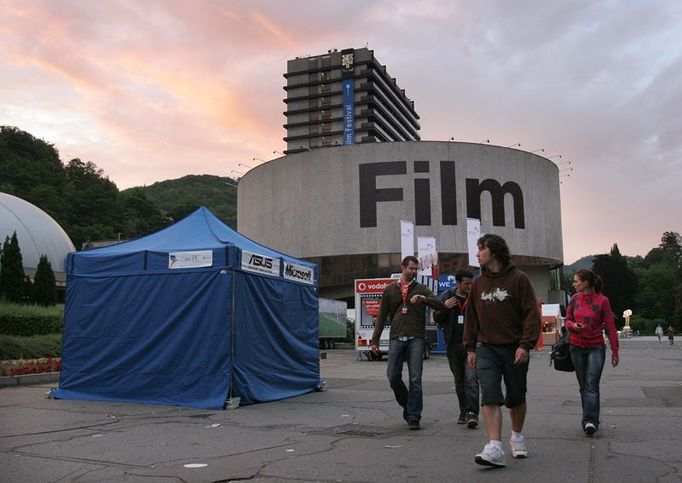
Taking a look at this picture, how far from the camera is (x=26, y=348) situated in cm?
1769

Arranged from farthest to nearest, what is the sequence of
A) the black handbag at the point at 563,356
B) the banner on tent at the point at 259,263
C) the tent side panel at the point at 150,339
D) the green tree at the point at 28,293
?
the green tree at the point at 28,293, the banner on tent at the point at 259,263, the tent side panel at the point at 150,339, the black handbag at the point at 563,356

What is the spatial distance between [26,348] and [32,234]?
45.4 m

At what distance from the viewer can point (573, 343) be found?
6918 mm

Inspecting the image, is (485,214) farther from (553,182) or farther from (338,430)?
(338,430)

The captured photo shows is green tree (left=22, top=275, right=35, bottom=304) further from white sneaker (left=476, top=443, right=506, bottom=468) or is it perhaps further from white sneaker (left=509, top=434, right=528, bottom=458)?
white sneaker (left=476, top=443, right=506, bottom=468)

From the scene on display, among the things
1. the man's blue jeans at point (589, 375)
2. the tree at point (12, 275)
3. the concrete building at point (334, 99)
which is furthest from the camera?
the concrete building at point (334, 99)

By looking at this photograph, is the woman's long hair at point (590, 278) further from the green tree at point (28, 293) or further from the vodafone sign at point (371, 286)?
the green tree at point (28, 293)

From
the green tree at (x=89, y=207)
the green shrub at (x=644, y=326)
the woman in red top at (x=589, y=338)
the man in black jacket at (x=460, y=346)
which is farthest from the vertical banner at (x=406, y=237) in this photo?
the green shrub at (x=644, y=326)

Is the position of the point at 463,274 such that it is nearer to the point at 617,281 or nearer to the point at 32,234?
the point at 32,234

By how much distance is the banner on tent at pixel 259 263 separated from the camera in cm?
992

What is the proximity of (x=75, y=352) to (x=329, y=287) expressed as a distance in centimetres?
5499

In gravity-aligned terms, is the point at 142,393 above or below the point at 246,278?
below

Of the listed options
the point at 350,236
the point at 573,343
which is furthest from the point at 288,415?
the point at 350,236

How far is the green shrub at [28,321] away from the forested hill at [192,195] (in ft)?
259
